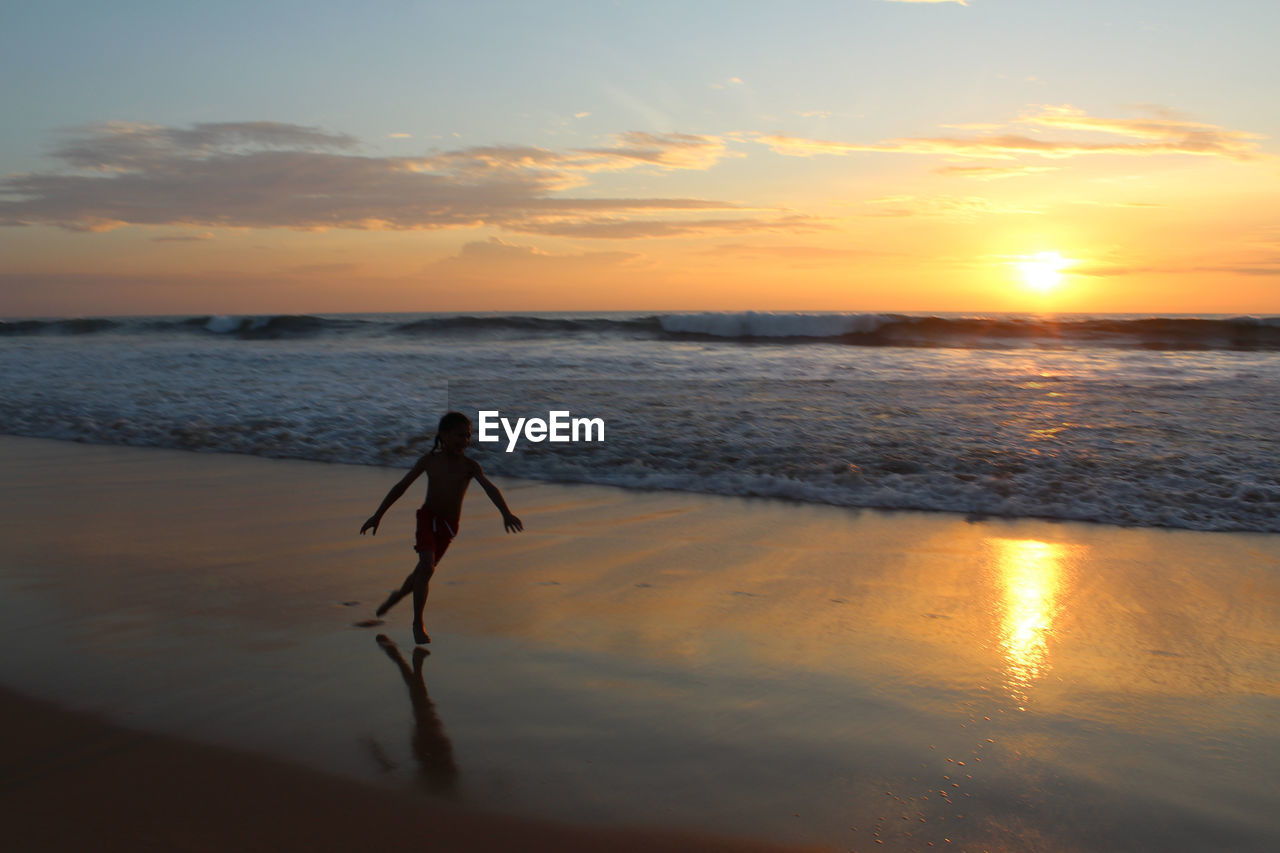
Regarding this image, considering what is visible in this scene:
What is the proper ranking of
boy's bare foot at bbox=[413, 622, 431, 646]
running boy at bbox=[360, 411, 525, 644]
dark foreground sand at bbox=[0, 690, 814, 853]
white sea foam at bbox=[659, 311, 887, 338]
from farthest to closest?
white sea foam at bbox=[659, 311, 887, 338], running boy at bbox=[360, 411, 525, 644], boy's bare foot at bbox=[413, 622, 431, 646], dark foreground sand at bbox=[0, 690, 814, 853]

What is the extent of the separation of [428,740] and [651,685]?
875mm

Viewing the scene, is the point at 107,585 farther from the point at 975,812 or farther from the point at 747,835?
the point at 975,812

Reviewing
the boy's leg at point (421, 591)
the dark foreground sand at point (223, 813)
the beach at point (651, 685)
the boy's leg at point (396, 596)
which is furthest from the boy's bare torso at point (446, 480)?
the dark foreground sand at point (223, 813)

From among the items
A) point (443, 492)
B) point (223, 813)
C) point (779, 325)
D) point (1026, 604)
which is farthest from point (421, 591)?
point (779, 325)

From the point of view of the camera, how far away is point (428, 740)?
9.48 ft

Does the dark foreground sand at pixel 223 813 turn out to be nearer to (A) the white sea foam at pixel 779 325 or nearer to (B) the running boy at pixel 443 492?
(B) the running boy at pixel 443 492

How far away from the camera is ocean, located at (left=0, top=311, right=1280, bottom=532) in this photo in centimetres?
726

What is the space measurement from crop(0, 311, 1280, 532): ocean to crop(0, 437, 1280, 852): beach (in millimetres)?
1393

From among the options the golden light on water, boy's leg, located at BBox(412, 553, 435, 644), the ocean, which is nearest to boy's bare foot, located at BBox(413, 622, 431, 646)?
boy's leg, located at BBox(412, 553, 435, 644)

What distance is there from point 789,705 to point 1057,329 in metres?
27.7

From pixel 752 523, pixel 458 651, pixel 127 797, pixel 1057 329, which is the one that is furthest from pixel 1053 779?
pixel 1057 329

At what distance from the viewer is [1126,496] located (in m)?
6.87

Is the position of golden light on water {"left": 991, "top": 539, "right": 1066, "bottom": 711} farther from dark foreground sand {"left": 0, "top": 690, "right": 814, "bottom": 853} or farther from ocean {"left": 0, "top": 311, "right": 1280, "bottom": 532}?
dark foreground sand {"left": 0, "top": 690, "right": 814, "bottom": 853}

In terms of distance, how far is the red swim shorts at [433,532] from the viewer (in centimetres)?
393
